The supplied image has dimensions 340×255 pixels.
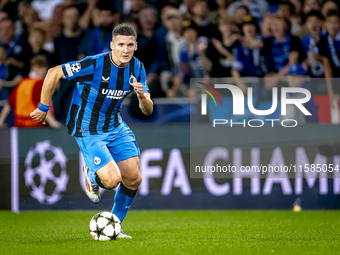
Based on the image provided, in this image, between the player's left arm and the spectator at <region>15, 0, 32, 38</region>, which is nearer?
the player's left arm

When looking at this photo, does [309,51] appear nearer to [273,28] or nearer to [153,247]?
[273,28]

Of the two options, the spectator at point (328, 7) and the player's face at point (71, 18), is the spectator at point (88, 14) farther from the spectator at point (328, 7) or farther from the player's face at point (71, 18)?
the spectator at point (328, 7)

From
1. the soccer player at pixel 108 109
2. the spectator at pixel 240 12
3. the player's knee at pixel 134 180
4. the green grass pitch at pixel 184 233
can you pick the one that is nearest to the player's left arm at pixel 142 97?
the soccer player at pixel 108 109

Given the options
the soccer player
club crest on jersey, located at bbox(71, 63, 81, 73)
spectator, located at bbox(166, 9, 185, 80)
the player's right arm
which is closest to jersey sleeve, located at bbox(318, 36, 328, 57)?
spectator, located at bbox(166, 9, 185, 80)

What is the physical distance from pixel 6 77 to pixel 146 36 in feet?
7.19

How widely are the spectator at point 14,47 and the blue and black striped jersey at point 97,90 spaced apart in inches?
102

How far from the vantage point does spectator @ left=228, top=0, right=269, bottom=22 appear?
7.61m

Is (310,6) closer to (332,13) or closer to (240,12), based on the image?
(332,13)

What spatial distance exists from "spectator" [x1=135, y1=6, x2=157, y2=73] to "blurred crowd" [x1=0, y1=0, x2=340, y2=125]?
2 centimetres

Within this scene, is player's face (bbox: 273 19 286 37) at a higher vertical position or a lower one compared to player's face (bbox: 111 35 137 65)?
higher

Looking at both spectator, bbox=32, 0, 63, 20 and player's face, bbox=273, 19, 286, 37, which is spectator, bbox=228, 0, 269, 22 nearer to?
player's face, bbox=273, 19, 286, 37

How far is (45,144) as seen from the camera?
6863 mm

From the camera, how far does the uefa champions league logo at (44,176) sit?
6.84 m

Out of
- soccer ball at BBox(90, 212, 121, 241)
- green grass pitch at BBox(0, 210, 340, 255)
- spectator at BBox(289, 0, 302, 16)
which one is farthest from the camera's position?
spectator at BBox(289, 0, 302, 16)
